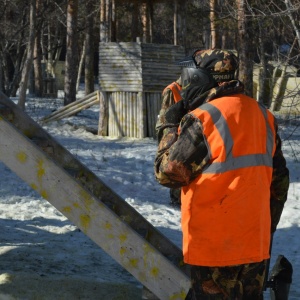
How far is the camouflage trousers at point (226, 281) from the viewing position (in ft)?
10.5

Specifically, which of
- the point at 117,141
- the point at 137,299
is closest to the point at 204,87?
the point at 137,299

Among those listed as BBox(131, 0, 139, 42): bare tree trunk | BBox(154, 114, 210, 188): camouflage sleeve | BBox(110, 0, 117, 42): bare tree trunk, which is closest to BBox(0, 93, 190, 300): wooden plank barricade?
BBox(154, 114, 210, 188): camouflage sleeve

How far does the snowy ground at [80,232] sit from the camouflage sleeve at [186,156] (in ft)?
7.93

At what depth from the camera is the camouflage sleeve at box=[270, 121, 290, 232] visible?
3.50 m

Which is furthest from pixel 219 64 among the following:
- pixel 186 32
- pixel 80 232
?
pixel 186 32

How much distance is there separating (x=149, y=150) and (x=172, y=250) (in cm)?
813

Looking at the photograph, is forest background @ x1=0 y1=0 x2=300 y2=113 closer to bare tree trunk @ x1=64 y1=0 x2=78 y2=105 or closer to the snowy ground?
bare tree trunk @ x1=64 y1=0 x2=78 y2=105

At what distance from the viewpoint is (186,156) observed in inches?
123

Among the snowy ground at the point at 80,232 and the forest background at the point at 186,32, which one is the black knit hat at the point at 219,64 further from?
the forest background at the point at 186,32

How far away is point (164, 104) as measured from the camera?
18.2ft

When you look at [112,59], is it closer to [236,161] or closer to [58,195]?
[58,195]

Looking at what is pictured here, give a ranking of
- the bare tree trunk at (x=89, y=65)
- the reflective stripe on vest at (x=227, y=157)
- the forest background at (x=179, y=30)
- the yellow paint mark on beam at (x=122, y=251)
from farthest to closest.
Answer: the bare tree trunk at (x=89, y=65) → the forest background at (x=179, y=30) → the yellow paint mark on beam at (x=122, y=251) → the reflective stripe on vest at (x=227, y=157)

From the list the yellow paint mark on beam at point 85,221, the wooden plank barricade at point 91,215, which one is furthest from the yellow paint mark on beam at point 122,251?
the yellow paint mark on beam at point 85,221

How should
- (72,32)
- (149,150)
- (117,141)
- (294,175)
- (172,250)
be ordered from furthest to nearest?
(72,32) → (117,141) → (149,150) → (294,175) → (172,250)
